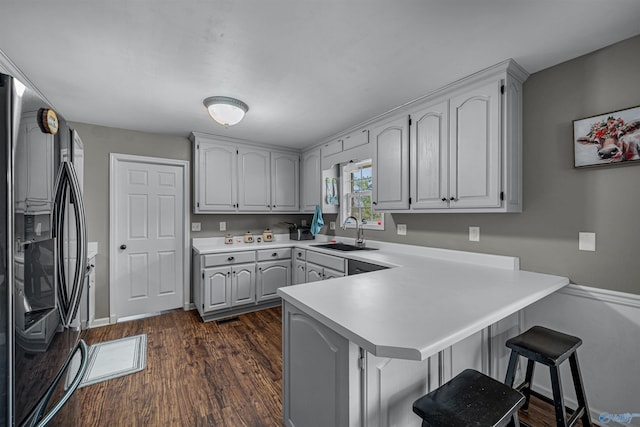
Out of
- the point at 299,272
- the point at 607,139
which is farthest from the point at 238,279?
the point at 607,139

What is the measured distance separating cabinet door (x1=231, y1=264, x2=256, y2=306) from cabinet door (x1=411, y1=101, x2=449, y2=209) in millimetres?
2059

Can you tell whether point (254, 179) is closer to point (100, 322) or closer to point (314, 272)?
point (314, 272)

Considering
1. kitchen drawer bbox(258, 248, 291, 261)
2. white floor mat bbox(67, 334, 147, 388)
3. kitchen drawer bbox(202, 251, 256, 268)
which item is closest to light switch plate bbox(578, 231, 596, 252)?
kitchen drawer bbox(258, 248, 291, 261)

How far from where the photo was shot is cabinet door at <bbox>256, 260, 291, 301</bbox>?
3.43 metres

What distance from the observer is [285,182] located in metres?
4.01

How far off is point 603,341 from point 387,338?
1671mm

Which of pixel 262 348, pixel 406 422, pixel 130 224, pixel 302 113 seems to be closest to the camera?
pixel 406 422

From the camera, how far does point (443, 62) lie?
1.79 m

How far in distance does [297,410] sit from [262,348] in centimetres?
121

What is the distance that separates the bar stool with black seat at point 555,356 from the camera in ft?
4.16

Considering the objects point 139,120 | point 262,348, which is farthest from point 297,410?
point 139,120

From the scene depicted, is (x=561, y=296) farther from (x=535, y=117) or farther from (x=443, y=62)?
(x=443, y=62)

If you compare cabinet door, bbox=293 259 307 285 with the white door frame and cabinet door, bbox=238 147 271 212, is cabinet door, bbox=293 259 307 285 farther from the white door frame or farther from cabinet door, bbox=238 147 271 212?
the white door frame

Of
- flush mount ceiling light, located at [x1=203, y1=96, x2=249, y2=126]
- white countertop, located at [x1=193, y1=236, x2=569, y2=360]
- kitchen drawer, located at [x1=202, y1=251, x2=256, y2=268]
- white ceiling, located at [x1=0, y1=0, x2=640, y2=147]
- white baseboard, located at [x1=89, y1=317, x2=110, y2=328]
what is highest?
white ceiling, located at [x1=0, y1=0, x2=640, y2=147]
